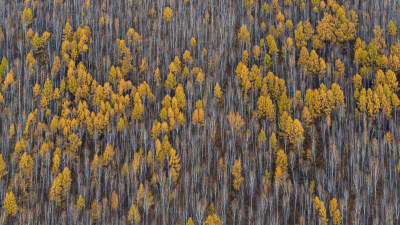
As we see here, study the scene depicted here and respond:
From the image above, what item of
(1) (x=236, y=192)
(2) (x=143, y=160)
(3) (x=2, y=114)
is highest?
(3) (x=2, y=114)

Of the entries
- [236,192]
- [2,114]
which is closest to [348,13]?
[236,192]

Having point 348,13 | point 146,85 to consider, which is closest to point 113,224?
point 146,85

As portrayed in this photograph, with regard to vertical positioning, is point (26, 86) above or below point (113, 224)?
above

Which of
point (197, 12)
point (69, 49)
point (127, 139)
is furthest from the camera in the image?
point (197, 12)

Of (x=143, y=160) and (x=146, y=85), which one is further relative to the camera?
(x=146, y=85)

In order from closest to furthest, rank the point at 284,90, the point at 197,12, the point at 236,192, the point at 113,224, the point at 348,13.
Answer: the point at 113,224 < the point at 236,192 < the point at 284,90 < the point at 348,13 < the point at 197,12

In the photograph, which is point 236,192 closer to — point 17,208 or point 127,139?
point 127,139
